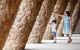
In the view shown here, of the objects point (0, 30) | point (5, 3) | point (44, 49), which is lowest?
point (44, 49)

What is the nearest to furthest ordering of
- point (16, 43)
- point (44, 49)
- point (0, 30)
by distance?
point (0, 30) < point (16, 43) < point (44, 49)

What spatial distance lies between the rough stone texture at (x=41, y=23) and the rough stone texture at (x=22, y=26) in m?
2.66

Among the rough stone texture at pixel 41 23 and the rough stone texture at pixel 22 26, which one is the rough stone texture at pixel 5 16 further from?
the rough stone texture at pixel 41 23

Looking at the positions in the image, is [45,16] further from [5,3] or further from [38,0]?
[5,3]

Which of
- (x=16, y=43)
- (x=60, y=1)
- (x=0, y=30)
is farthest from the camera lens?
(x=60, y=1)

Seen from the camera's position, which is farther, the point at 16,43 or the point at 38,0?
the point at 38,0

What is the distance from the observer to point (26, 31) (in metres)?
13.3

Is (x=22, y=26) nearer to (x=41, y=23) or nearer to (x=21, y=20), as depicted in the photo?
(x=21, y=20)

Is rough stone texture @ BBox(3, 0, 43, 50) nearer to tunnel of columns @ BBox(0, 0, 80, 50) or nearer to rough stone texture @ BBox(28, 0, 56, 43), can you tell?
tunnel of columns @ BBox(0, 0, 80, 50)

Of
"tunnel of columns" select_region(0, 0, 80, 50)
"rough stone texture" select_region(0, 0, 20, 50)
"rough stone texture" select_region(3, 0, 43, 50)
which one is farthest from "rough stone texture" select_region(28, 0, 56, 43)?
"rough stone texture" select_region(0, 0, 20, 50)

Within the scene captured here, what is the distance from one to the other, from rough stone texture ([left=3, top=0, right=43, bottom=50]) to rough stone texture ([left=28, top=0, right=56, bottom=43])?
266 cm

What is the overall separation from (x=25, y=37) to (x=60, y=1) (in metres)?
10.5

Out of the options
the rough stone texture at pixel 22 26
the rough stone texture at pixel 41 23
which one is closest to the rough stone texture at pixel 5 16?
the rough stone texture at pixel 22 26

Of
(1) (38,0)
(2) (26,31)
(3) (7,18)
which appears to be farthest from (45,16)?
(3) (7,18)
